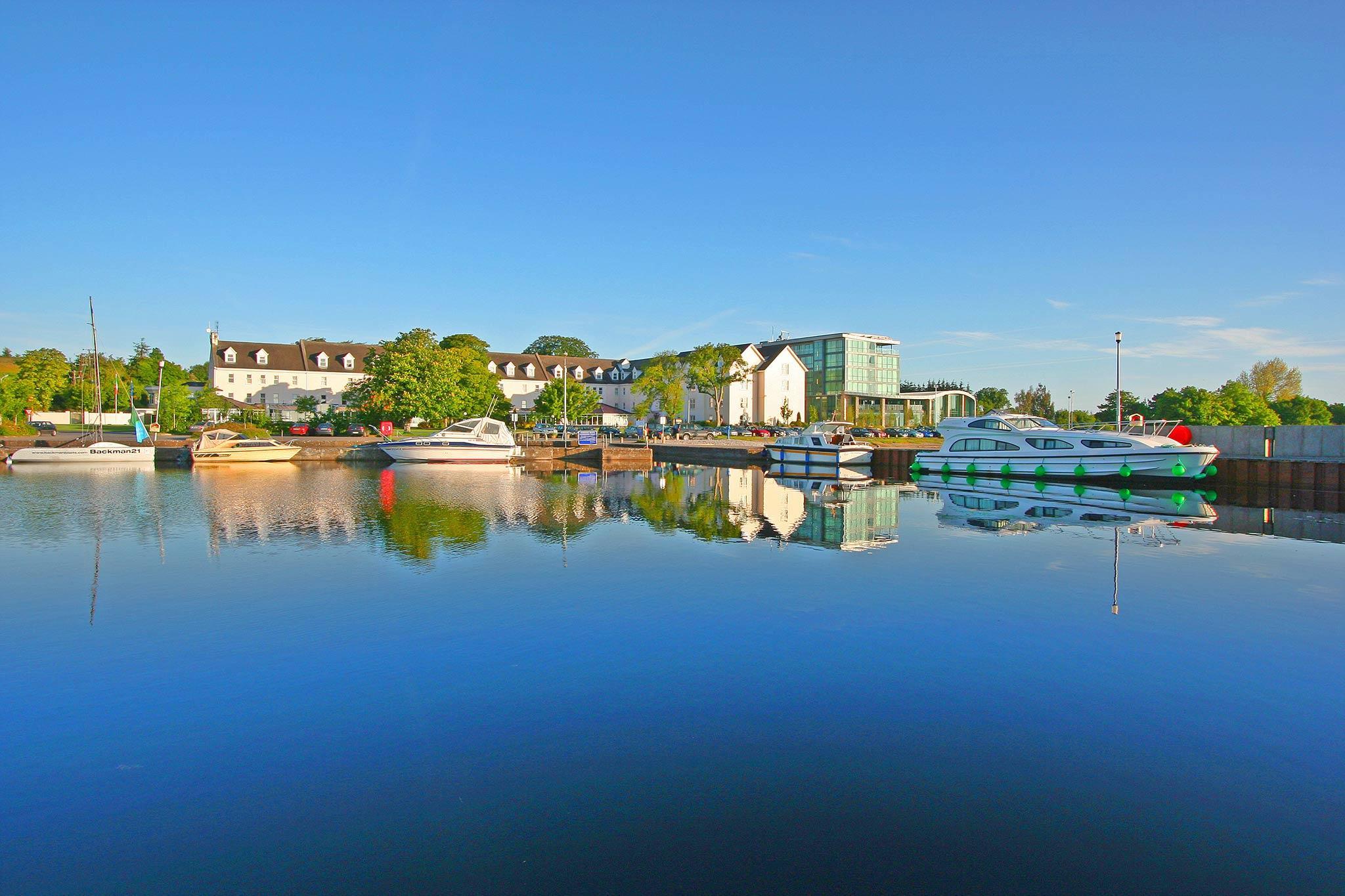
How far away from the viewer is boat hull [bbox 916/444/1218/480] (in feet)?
106

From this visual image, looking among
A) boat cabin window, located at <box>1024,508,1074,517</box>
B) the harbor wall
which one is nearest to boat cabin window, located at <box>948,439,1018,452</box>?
the harbor wall

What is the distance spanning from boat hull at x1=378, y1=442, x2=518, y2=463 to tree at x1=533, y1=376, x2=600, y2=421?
27041 millimetres

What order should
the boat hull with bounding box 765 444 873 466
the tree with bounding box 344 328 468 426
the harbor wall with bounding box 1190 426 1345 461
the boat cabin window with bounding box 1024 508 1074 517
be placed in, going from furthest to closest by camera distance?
the tree with bounding box 344 328 468 426
the boat hull with bounding box 765 444 873 466
the harbor wall with bounding box 1190 426 1345 461
the boat cabin window with bounding box 1024 508 1074 517

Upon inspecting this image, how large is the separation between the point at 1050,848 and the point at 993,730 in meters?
2.03

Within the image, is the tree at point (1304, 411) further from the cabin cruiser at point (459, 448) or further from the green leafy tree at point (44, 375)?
the green leafy tree at point (44, 375)

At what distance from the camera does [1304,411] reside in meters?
82.1

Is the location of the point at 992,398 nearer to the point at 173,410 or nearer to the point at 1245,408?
the point at 1245,408

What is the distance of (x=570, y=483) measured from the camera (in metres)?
36.3

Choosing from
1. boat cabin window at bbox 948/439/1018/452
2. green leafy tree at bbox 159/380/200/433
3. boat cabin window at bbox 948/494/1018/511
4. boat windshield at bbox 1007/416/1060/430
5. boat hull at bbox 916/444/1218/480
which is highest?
green leafy tree at bbox 159/380/200/433

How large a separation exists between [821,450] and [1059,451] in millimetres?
13594

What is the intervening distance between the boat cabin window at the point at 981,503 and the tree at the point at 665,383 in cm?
5677

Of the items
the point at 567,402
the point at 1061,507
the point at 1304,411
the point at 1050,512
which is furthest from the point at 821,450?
the point at 1304,411

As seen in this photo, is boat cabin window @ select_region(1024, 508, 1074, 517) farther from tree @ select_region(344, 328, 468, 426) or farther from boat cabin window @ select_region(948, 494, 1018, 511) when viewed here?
tree @ select_region(344, 328, 468, 426)

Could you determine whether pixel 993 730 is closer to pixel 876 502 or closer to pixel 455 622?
pixel 455 622
